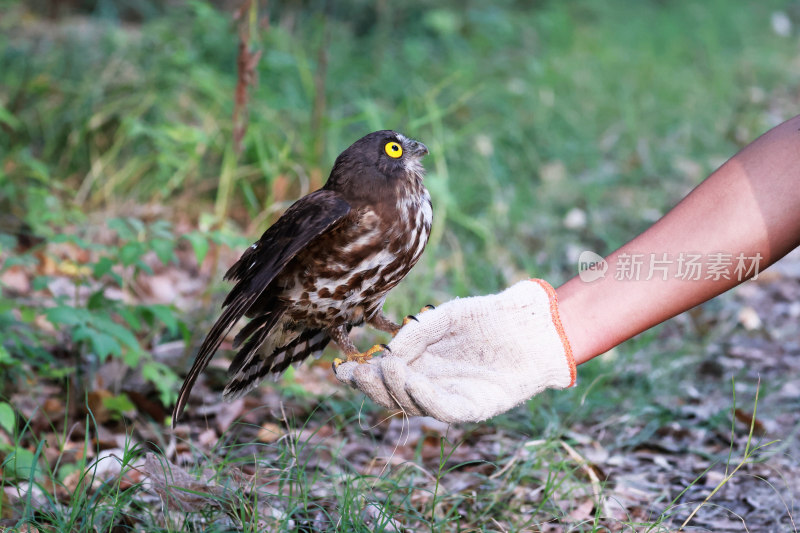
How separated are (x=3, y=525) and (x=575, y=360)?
1670mm

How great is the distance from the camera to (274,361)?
282 centimetres

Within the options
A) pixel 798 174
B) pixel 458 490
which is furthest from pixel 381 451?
pixel 798 174

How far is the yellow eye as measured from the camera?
245 centimetres

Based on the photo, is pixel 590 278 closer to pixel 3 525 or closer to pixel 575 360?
pixel 575 360

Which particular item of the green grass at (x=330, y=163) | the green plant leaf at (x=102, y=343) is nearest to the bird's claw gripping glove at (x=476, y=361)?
the green grass at (x=330, y=163)

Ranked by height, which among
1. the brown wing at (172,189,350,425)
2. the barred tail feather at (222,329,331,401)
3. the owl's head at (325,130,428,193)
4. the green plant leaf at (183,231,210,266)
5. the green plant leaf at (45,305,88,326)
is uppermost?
the owl's head at (325,130,428,193)

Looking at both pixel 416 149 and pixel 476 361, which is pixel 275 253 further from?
pixel 476 361

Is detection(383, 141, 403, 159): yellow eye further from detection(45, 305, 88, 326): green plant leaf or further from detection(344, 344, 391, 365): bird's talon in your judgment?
detection(45, 305, 88, 326): green plant leaf

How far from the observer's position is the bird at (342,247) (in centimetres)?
233

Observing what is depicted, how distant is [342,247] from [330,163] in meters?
2.58

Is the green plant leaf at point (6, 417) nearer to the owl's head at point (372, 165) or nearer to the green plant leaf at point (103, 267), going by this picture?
the green plant leaf at point (103, 267)

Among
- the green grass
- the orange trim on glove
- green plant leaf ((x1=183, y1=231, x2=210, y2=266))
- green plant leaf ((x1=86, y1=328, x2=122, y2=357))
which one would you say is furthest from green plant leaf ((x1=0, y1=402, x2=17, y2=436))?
the orange trim on glove

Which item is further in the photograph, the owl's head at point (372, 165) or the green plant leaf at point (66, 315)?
the green plant leaf at point (66, 315)

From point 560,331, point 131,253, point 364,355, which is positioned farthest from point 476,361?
point 131,253
